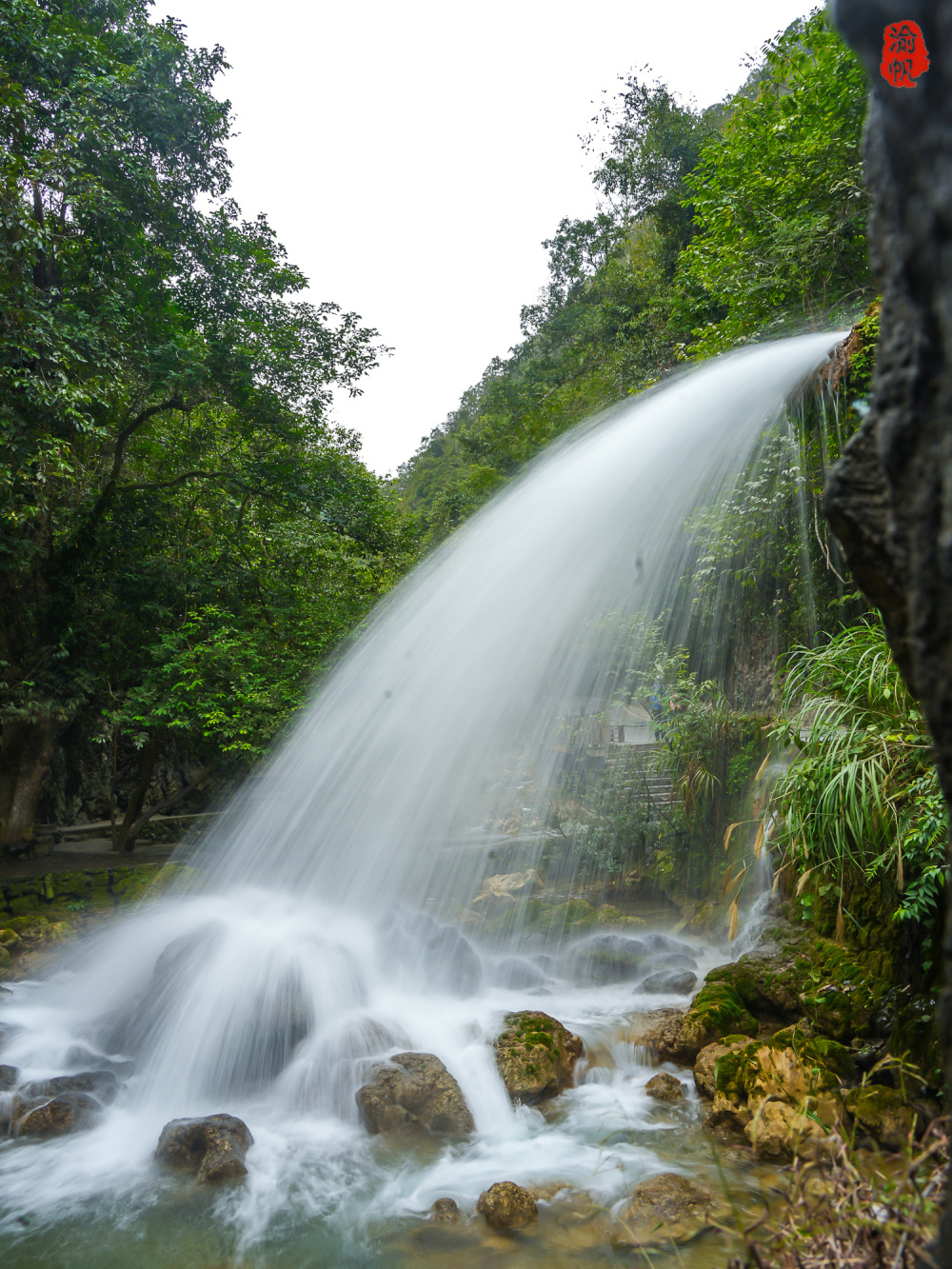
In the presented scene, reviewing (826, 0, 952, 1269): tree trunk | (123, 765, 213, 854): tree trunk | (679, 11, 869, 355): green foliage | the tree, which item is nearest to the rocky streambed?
(826, 0, 952, 1269): tree trunk

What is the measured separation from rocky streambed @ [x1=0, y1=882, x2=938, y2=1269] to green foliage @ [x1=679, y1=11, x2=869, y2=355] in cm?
885

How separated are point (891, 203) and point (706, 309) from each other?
49.6 feet

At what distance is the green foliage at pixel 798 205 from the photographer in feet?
32.8

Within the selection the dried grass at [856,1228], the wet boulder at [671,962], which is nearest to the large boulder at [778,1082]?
the wet boulder at [671,962]

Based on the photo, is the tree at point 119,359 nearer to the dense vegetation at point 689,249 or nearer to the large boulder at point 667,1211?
the dense vegetation at point 689,249

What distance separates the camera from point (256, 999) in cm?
659

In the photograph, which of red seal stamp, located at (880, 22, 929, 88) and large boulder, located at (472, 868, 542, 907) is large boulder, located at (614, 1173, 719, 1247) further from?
large boulder, located at (472, 868, 542, 907)

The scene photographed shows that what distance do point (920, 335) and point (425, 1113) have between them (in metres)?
5.91

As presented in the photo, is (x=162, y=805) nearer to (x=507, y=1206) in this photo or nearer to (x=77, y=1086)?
(x=77, y=1086)

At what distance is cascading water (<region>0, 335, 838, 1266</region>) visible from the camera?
4.64 meters

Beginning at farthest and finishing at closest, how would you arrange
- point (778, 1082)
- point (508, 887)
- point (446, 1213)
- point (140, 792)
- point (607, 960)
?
point (140, 792), point (508, 887), point (607, 960), point (778, 1082), point (446, 1213)

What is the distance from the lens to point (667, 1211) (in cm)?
411

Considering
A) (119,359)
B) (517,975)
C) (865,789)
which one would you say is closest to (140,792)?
(119,359)

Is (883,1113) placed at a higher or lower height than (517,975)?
higher
